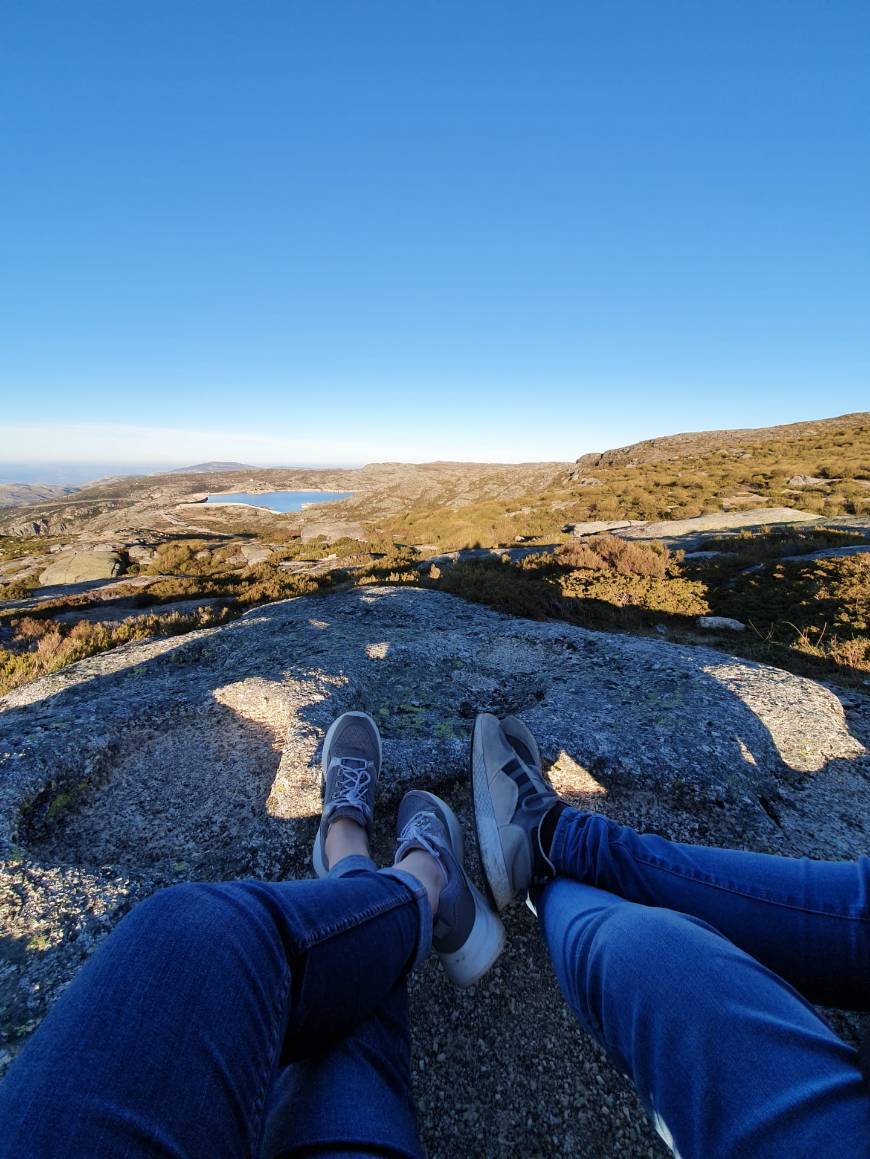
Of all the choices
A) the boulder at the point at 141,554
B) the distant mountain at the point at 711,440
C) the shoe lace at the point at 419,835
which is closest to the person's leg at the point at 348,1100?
the shoe lace at the point at 419,835

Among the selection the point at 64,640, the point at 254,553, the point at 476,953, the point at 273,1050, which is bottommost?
the point at 254,553

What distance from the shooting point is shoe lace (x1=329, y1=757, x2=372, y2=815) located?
2990 mm

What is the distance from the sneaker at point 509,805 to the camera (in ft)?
8.47

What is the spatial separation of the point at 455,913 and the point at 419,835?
0.44 meters

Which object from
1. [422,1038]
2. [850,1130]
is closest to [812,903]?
[850,1130]

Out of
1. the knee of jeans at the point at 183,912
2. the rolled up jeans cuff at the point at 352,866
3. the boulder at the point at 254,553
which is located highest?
the knee of jeans at the point at 183,912

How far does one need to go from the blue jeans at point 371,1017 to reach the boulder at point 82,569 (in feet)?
81.9

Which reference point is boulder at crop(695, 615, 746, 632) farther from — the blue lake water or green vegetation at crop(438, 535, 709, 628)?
the blue lake water

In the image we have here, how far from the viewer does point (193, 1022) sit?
118cm

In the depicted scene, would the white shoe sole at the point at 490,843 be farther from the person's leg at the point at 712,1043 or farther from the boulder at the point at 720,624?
the boulder at the point at 720,624

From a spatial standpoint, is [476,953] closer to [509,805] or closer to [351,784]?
[509,805]

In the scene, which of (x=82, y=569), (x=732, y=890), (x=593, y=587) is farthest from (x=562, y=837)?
(x=82, y=569)

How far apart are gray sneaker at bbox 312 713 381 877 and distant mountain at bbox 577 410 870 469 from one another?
47852 millimetres

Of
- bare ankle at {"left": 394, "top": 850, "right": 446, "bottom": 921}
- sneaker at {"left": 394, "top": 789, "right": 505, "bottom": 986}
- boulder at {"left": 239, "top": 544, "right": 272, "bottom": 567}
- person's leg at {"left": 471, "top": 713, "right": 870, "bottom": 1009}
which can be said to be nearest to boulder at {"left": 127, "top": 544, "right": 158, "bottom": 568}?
boulder at {"left": 239, "top": 544, "right": 272, "bottom": 567}
